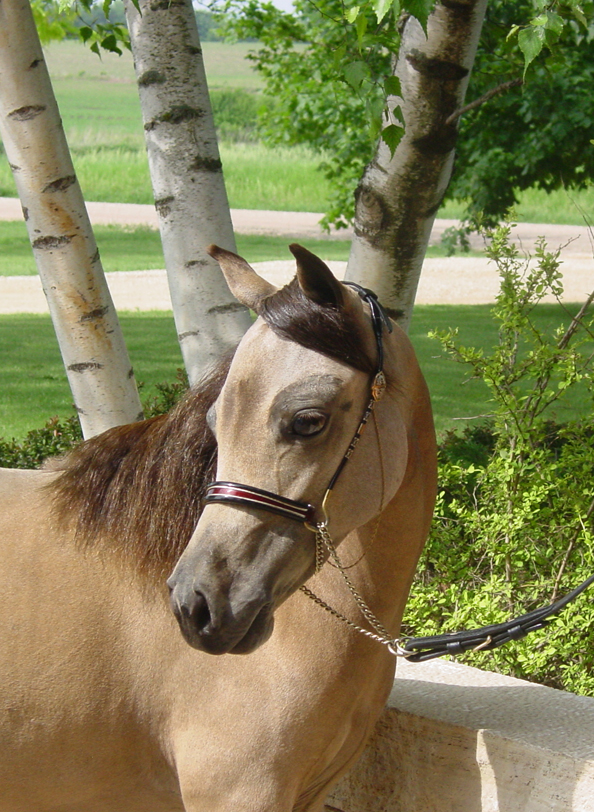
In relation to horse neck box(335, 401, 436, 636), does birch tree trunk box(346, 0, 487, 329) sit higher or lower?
higher

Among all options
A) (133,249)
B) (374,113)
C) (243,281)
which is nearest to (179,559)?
(243,281)

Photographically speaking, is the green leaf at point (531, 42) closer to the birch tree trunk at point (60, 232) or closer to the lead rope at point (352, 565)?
the lead rope at point (352, 565)

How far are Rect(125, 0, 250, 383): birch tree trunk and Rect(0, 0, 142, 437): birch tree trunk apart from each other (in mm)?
322

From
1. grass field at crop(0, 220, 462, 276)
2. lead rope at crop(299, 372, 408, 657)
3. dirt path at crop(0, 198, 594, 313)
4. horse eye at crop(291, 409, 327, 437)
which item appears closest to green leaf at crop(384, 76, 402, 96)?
lead rope at crop(299, 372, 408, 657)

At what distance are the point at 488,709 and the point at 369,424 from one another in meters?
1.06

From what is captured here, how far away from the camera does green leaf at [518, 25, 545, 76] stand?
1881mm

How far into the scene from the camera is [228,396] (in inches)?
61.1

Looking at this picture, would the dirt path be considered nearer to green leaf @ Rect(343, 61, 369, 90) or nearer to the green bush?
the green bush

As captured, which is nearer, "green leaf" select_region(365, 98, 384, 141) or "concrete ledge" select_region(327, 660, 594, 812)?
"concrete ledge" select_region(327, 660, 594, 812)

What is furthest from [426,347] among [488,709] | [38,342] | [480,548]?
[488,709]

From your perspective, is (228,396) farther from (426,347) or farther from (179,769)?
(426,347)

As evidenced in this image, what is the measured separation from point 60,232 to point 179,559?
67.7 inches

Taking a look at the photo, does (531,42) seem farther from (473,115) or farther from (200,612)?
(473,115)

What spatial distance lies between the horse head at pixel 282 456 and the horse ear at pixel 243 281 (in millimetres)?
97
